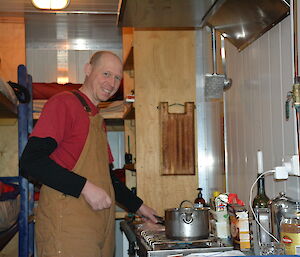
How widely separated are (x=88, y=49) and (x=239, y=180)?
3.24 metres

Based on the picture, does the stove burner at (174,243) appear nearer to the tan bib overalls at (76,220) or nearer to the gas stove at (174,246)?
the gas stove at (174,246)

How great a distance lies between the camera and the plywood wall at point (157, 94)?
3365 millimetres

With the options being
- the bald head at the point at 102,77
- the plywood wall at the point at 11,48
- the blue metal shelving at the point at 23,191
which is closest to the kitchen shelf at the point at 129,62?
the blue metal shelving at the point at 23,191

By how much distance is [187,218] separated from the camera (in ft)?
6.30

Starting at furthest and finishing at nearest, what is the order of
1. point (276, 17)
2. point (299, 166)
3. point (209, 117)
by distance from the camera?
point (209, 117), point (276, 17), point (299, 166)

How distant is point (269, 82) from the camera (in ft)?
6.88

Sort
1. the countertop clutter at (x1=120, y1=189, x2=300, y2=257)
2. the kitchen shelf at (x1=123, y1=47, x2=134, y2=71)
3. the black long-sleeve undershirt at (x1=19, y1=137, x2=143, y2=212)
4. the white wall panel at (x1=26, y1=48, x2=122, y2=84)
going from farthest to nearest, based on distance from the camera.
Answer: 1. the white wall panel at (x1=26, y1=48, x2=122, y2=84)
2. the kitchen shelf at (x1=123, y1=47, x2=134, y2=71)
3. the black long-sleeve undershirt at (x1=19, y1=137, x2=143, y2=212)
4. the countertop clutter at (x1=120, y1=189, x2=300, y2=257)

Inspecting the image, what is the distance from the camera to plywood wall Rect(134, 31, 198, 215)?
3365 millimetres

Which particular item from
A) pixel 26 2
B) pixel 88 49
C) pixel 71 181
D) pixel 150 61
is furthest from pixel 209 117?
pixel 88 49

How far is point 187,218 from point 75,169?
618mm

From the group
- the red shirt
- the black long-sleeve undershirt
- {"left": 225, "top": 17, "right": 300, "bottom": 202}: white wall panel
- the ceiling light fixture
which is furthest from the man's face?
the ceiling light fixture

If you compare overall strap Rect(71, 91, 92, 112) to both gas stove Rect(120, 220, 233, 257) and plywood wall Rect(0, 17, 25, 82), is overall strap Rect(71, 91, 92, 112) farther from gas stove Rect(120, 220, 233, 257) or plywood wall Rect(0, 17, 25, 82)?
plywood wall Rect(0, 17, 25, 82)

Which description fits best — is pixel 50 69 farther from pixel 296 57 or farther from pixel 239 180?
pixel 296 57

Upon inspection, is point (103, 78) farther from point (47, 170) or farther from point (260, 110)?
point (260, 110)
